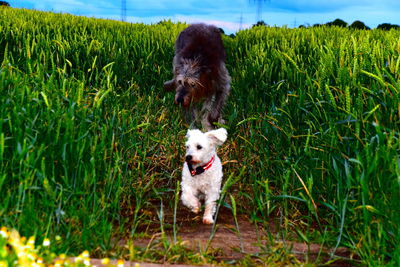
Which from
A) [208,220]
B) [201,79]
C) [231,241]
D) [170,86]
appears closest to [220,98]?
[201,79]

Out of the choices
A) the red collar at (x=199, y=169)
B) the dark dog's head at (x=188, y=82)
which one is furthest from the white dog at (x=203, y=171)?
the dark dog's head at (x=188, y=82)

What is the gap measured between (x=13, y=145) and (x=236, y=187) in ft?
7.63

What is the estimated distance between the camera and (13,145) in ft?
13.1

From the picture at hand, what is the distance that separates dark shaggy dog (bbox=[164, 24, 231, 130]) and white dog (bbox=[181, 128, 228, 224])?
260 cm

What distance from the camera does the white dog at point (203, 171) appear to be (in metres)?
4.36

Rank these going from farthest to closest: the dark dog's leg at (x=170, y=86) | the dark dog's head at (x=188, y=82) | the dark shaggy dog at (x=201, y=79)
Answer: the dark dog's leg at (x=170, y=86), the dark shaggy dog at (x=201, y=79), the dark dog's head at (x=188, y=82)

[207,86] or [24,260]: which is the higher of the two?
[207,86]

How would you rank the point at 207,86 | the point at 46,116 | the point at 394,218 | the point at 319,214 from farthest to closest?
1. the point at 207,86
2. the point at 319,214
3. the point at 46,116
4. the point at 394,218

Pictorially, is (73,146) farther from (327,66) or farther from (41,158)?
(327,66)

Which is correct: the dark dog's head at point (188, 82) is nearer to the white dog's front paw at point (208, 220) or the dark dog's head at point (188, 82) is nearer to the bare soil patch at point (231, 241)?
the bare soil patch at point (231, 241)

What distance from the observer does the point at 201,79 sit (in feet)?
24.1

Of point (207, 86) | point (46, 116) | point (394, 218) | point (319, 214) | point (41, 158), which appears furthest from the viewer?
point (207, 86)

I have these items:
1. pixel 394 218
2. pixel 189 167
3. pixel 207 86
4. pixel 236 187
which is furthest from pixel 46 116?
pixel 207 86

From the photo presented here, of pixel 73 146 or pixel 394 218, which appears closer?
pixel 394 218
